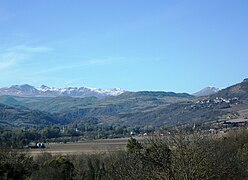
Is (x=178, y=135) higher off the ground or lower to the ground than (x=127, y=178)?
higher

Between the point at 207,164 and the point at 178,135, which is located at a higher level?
the point at 178,135

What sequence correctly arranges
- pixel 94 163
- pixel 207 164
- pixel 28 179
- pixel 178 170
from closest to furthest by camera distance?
pixel 178 170
pixel 207 164
pixel 28 179
pixel 94 163

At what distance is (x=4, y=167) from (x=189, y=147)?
85.6 feet

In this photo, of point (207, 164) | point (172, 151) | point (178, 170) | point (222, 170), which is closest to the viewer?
point (178, 170)

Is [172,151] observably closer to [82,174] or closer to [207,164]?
[207,164]

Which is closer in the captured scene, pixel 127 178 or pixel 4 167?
pixel 127 178

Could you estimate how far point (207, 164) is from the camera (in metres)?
25.6

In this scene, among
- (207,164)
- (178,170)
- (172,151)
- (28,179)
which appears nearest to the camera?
(178,170)

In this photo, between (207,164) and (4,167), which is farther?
(4,167)

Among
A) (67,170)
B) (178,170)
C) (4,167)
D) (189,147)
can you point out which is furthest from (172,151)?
(67,170)

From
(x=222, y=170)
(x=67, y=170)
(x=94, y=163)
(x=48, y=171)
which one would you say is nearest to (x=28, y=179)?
(x=48, y=171)

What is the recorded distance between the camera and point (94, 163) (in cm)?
6206

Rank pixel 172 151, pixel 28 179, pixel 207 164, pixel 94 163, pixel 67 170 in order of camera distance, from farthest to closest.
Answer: pixel 94 163 → pixel 67 170 → pixel 28 179 → pixel 172 151 → pixel 207 164

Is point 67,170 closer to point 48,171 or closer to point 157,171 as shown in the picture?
point 48,171
